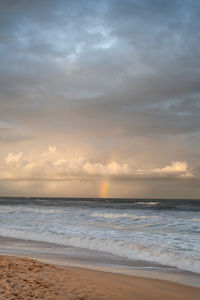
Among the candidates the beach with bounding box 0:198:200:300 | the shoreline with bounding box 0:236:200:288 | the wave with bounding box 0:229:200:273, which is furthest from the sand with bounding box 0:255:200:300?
the wave with bounding box 0:229:200:273

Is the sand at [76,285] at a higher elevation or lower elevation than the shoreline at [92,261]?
higher

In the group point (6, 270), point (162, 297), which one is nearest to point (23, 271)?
point (6, 270)

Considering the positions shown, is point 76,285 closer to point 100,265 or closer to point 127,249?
point 100,265

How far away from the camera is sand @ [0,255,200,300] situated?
18.9 feet

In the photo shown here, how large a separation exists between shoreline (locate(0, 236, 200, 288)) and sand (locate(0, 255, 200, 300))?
0.63 meters

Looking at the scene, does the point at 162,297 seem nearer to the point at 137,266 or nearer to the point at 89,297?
the point at 89,297

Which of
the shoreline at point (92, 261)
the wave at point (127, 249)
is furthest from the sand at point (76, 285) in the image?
the wave at point (127, 249)

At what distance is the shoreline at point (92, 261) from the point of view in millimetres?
8000

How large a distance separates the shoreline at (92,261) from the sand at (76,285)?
63 centimetres

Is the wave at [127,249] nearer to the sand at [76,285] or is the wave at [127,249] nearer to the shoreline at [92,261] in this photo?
the shoreline at [92,261]

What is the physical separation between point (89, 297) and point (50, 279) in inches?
53.3

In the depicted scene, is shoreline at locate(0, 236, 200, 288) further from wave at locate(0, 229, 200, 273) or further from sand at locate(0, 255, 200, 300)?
sand at locate(0, 255, 200, 300)

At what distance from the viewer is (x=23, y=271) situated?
7.24m

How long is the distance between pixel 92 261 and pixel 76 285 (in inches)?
135
